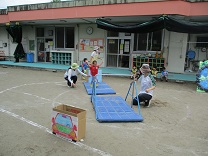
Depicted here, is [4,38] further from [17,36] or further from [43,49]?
[43,49]

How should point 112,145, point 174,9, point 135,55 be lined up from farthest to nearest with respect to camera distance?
point 135,55, point 174,9, point 112,145

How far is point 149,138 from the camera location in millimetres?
3994

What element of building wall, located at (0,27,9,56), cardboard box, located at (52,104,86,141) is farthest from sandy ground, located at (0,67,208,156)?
building wall, located at (0,27,9,56)

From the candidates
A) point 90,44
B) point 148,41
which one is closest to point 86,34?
point 90,44

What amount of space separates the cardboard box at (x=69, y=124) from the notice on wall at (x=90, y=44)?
397 inches

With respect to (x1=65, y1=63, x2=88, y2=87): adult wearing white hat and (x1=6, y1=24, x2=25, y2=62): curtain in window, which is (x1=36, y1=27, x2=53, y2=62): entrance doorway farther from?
(x1=65, y1=63, x2=88, y2=87): adult wearing white hat

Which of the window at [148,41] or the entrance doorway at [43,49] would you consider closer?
the window at [148,41]

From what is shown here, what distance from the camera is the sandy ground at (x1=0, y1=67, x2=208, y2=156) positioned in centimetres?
347

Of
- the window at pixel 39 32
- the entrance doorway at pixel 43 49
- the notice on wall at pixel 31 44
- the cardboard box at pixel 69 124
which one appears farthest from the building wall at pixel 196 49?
the notice on wall at pixel 31 44

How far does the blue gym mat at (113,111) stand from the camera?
4.80 m

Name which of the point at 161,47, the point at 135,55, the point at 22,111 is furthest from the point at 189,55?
the point at 22,111

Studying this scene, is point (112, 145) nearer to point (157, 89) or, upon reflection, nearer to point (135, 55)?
point (157, 89)

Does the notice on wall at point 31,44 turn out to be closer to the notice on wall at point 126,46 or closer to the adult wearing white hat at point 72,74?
the notice on wall at point 126,46

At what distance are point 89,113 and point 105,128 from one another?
3.38 ft
